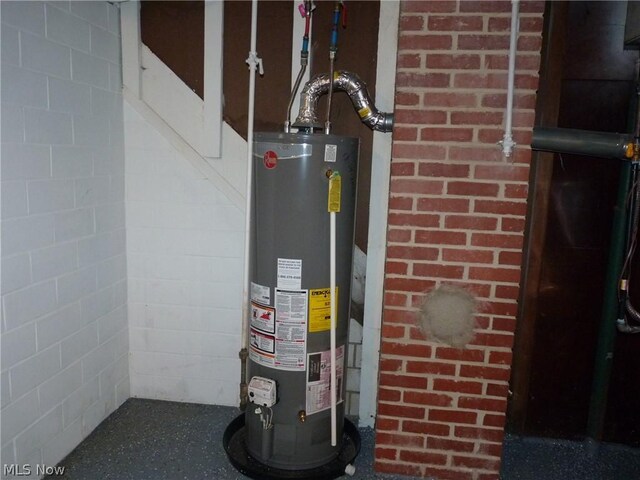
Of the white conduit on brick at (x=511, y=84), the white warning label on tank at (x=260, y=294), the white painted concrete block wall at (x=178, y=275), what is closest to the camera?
the white conduit on brick at (x=511, y=84)

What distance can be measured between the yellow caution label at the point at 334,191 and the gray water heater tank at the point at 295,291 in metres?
0.02

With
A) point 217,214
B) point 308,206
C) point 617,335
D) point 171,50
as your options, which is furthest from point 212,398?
point 617,335

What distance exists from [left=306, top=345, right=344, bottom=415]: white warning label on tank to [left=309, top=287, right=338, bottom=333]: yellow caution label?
4.8 inches

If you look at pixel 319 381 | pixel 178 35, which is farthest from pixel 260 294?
pixel 178 35

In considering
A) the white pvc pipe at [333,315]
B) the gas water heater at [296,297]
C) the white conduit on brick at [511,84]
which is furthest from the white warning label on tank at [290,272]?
the white conduit on brick at [511,84]

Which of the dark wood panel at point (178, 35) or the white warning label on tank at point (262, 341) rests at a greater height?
the dark wood panel at point (178, 35)

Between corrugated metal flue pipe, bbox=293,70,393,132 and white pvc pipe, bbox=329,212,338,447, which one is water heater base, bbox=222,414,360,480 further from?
corrugated metal flue pipe, bbox=293,70,393,132

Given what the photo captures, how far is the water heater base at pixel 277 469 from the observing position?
2.10 metres

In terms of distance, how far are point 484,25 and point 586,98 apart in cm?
74

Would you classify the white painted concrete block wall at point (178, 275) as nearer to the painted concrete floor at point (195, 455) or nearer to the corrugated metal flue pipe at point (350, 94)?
the painted concrete floor at point (195, 455)

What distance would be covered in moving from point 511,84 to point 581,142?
1.49 ft

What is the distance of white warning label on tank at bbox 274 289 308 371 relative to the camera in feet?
6.57

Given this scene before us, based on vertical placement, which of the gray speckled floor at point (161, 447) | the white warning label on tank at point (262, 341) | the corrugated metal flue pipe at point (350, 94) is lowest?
the gray speckled floor at point (161, 447)

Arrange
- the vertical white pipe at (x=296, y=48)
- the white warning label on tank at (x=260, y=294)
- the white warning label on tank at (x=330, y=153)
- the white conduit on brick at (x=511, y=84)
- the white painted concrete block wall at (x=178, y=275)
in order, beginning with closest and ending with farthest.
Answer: the white conduit on brick at (x=511, y=84)
the white warning label on tank at (x=330, y=153)
the white warning label on tank at (x=260, y=294)
the vertical white pipe at (x=296, y=48)
the white painted concrete block wall at (x=178, y=275)
